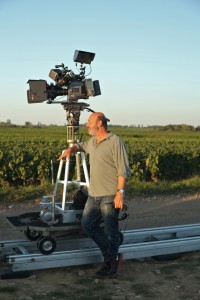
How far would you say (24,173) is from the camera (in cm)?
1257

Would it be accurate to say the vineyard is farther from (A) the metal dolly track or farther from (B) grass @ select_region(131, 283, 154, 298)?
(B) grass @ select_region(131, 283, 154, 298)

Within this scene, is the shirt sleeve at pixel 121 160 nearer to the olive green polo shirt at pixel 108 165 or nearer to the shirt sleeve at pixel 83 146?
the olive green polo shirt at pixel 108 165

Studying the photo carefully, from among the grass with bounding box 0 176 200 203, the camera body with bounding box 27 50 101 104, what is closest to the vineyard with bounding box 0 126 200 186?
the grass with bounding box 0 176 200 203

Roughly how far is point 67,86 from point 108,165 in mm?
1272

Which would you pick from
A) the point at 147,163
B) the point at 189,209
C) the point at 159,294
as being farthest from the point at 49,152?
the point at 159,294

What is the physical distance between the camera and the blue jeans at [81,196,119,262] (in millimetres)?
5734

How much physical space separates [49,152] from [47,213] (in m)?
7.40

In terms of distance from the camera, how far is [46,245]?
582 cm

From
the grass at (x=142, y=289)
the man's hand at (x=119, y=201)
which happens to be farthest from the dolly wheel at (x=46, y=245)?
the grass at (x=142, y=289)

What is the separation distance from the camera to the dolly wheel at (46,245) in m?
5.79

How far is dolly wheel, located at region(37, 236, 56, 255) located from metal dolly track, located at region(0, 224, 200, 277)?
0.06 m

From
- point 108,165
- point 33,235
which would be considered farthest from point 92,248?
point 108,165

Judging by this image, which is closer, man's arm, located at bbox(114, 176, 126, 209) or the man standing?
man's arm, located at bbox(114, 176, 126, 209)

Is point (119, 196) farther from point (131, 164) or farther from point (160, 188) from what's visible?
point (131, 164)
